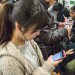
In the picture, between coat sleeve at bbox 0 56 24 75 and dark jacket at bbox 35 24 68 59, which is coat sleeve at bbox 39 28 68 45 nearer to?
dark jacket at bbox 35 24 68 59

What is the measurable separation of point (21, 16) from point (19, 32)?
0.34 ft

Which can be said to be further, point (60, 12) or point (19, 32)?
point (60, 12)

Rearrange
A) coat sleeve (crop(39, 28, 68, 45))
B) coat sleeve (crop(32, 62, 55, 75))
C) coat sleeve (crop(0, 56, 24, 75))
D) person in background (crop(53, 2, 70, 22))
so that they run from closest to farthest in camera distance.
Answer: coat sleeve (crop(0, 56, 24, 75)) < coat sleeve (crop(32, 62, 55, 75)) < coat sleeve (crop(39, 28, 68, 45)) < person in background (crop(53, 2, 70, 22))

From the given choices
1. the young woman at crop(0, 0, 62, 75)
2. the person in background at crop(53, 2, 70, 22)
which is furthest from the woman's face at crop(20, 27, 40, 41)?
the person in background at crop(53, 2, 70, 22)

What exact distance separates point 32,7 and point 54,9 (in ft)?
11.3

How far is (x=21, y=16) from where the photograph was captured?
1279mm

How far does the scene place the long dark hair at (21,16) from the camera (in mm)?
1283

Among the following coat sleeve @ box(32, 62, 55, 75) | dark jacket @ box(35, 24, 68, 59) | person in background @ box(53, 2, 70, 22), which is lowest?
person in background @ box(53, 2, 70, 22)

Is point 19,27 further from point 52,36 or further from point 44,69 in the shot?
point 52,36

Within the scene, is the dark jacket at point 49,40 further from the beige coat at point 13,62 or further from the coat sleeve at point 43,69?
the beige coat at point 13,62

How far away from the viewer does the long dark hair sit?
1.28 m

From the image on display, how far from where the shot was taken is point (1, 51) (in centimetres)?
131

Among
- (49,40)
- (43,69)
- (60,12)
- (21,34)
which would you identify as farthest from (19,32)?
(60,12)

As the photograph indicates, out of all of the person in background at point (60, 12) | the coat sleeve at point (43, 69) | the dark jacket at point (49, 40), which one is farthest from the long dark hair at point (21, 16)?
the person in background at point (60, 12)
